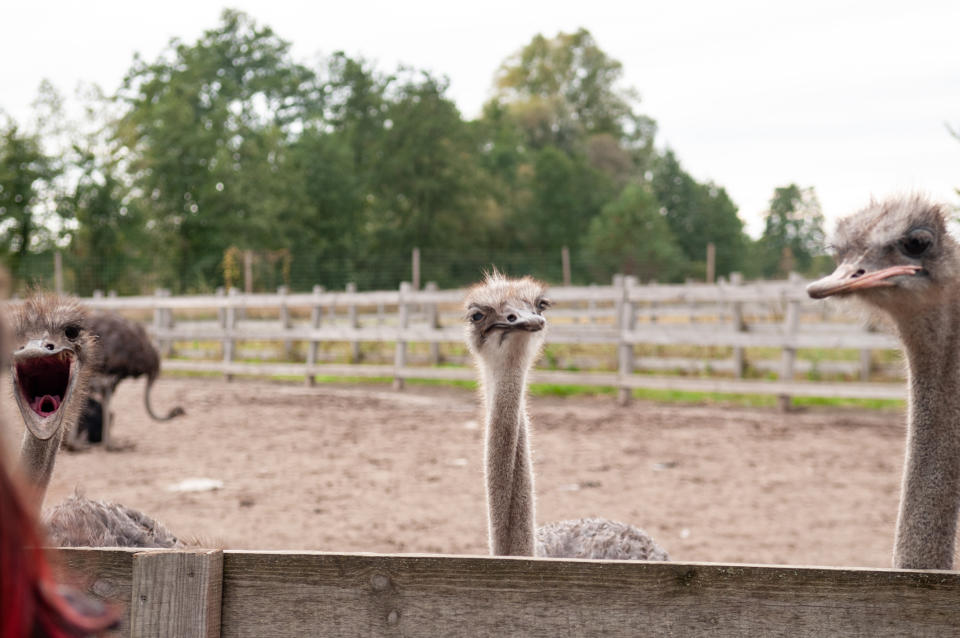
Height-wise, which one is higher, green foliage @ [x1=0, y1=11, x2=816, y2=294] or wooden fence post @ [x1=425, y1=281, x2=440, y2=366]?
green foliage @ [x1=0, y1=11, x2=816, y2=294]

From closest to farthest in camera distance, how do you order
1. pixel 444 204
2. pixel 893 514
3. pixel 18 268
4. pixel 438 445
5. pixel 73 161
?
pixel 893 514 → pixel 438 445 → pixel 18 268 → pixel 73 161 → pixel 444 204

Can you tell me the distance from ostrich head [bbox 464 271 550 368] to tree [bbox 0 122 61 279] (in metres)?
24.7

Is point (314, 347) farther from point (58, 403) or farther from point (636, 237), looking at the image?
point (636, 237)

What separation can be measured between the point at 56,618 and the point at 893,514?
566cm

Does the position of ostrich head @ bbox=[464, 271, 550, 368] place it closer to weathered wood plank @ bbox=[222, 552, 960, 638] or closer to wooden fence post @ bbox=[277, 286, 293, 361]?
weathered wood plank @ bbox=[222, 552, 960, 638]

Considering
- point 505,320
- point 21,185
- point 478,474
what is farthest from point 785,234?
point 505,320

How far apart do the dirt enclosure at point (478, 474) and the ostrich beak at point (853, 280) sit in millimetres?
2624

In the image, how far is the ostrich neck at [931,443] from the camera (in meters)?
1.89

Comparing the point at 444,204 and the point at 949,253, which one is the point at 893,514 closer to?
the point at 949,253

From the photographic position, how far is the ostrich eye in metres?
2.04

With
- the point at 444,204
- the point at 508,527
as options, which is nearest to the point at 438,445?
the point at 508,527

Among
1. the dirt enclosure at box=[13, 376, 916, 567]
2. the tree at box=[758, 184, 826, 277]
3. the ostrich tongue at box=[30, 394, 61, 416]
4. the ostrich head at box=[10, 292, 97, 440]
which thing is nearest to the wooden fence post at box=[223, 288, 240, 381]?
the dirt enclosure at box=[13, 376, 916, 567]

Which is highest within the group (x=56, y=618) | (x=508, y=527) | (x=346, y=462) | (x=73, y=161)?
(x=73, y=161)

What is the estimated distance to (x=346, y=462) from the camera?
7.09 metres
